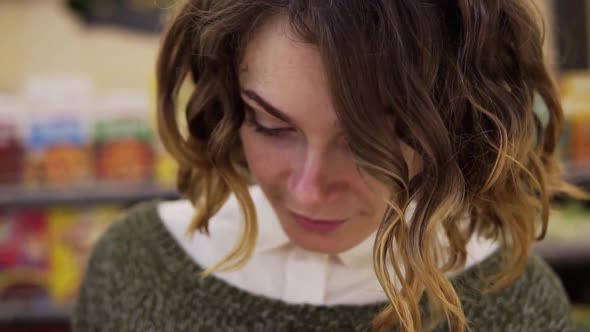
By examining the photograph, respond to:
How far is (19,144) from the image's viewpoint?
205 centimetres

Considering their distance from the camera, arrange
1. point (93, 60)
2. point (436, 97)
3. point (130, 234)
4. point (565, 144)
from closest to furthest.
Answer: point (436, 97) → point (130, 234) → point (565, 144) → point (93, 60)

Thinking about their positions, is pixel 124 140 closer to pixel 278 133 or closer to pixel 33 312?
pixel 33 312

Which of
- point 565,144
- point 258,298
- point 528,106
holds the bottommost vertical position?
point 565,144

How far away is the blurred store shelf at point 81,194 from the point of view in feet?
6.68

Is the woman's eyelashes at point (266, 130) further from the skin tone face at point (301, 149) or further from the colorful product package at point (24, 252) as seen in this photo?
the colorful product package at point (24, 252)

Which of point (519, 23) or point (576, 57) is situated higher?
point (519, 23)

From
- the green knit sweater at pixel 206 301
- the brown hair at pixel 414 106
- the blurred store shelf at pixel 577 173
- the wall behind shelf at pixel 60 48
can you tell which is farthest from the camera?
the wall behind shelf at pixel 60 48

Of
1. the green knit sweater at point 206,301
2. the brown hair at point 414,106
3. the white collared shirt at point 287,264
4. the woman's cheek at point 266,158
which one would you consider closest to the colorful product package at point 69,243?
the green knit sweater at point 206,301

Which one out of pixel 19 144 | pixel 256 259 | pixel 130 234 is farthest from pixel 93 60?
pixel 256 259

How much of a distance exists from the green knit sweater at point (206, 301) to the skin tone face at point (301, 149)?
150 millimetres

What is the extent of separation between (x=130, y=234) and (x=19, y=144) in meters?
1.06

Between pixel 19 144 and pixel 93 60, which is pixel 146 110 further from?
pixel 93 60

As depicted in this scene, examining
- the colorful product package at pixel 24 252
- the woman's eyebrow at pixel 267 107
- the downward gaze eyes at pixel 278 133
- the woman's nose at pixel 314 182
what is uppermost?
the woman's eyebrow at pixel 267 107

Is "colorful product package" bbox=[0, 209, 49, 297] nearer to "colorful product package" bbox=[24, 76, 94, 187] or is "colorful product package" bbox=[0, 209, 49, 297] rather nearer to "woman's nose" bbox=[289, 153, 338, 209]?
"colorful product package" bbox=[24, 76, 94, 187]
